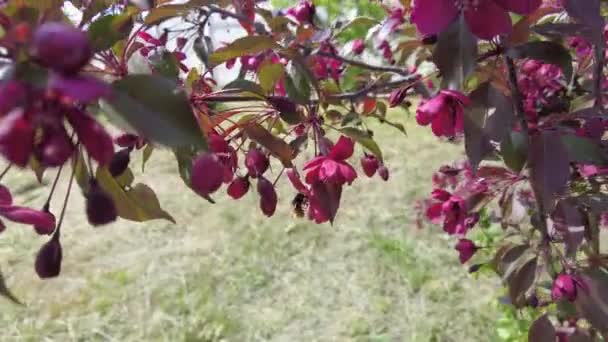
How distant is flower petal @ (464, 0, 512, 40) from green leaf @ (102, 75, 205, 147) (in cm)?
31

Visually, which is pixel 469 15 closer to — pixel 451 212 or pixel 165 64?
pixel 165 64

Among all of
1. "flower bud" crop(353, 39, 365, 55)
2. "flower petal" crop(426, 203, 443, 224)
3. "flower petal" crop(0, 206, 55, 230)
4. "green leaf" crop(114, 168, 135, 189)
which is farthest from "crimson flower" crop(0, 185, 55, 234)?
"flower bud" crop(353, 39, 365, 55)

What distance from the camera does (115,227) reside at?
9.07 ft

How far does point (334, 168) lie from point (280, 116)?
0.08m

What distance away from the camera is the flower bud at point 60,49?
25 centimetres

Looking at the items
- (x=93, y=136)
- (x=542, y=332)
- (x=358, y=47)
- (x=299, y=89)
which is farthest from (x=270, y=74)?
(x=358, y=47)

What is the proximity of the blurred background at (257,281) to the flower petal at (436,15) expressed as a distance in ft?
4.19

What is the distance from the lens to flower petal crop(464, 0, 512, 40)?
526 millimetres

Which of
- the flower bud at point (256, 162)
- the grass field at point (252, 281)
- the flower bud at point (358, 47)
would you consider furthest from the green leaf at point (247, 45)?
the grass field at point (252, 281)

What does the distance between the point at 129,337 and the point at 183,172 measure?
1558mm

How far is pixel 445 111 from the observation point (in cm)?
64

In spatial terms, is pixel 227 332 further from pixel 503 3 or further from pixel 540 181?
pixel 503 3

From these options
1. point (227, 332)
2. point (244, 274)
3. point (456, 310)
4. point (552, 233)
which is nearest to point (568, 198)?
point (552, 233)

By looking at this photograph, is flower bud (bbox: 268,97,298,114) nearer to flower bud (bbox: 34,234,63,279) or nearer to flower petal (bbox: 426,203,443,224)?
flower bud (bbox: 34,234,63,279)
